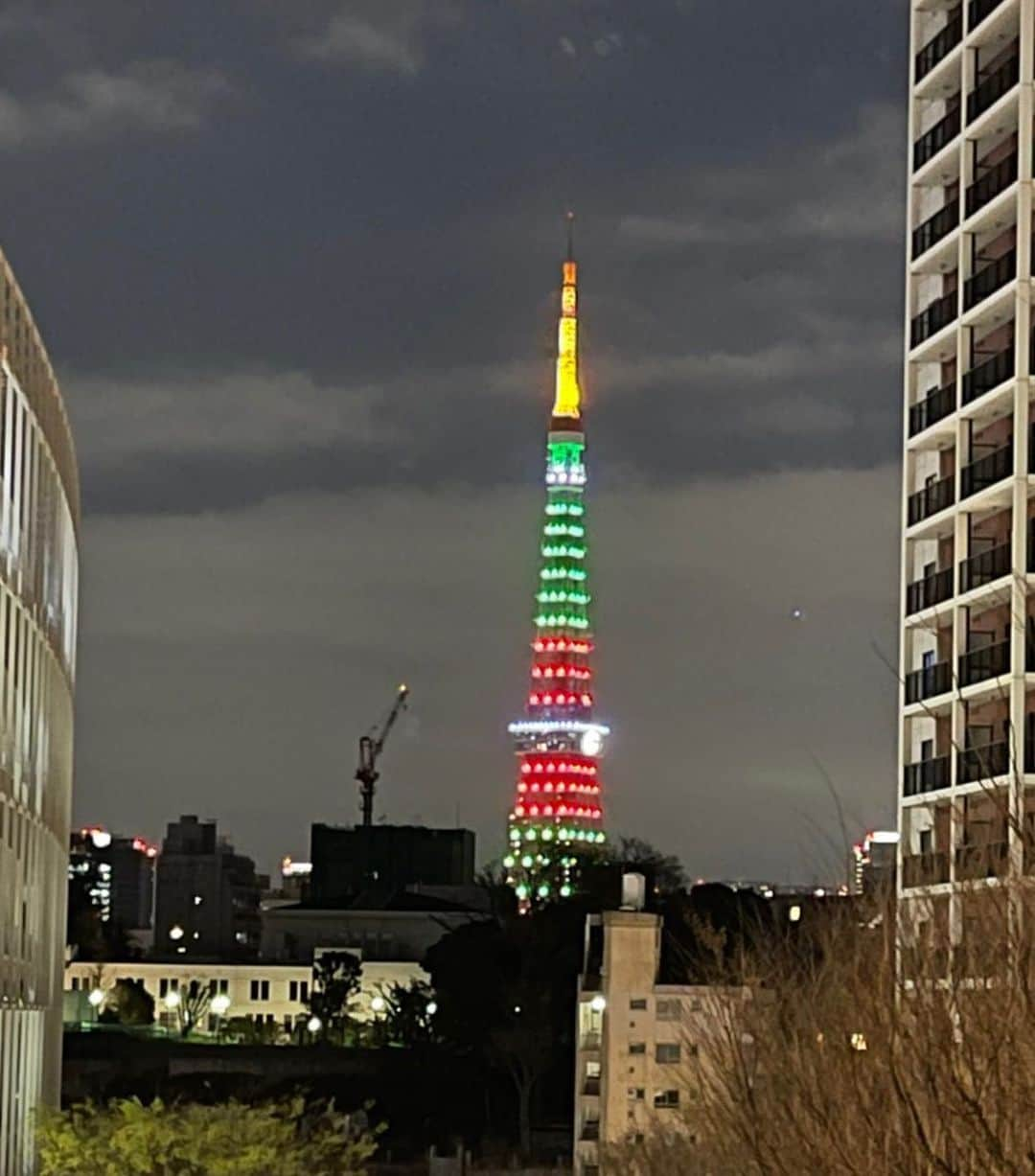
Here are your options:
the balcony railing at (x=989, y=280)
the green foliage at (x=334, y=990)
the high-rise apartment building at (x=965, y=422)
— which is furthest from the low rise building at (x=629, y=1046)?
the green foliage at (x=334, y=990)

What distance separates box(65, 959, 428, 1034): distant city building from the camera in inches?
5015

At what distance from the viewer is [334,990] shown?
384 ft

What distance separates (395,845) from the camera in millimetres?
170625

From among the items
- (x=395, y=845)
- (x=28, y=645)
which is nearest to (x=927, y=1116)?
(x=28, y=645)

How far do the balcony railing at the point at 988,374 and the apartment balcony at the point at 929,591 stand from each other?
120 inches

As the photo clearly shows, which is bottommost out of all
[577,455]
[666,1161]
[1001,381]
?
[666,1161]

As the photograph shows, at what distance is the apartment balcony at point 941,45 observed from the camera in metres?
51.4

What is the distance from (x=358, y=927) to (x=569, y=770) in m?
48.3

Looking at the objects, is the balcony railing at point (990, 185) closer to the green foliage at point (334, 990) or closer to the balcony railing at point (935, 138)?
the balcony railing at point (935, 138)

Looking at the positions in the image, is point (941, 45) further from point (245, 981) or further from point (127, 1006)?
point (245, 981)

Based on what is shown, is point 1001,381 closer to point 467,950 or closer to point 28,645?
point 28,645

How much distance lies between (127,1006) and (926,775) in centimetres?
7356

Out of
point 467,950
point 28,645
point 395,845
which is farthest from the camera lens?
point 395,845

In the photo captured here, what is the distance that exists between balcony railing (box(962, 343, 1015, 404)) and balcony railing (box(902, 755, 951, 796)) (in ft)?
19.6
